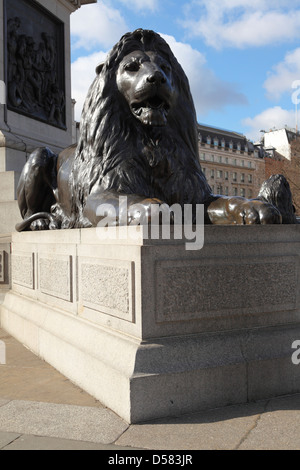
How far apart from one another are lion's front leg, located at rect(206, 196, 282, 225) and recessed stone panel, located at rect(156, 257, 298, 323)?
291 mm

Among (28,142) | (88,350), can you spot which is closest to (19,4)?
(28,142)

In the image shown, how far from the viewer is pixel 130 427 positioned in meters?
2.54

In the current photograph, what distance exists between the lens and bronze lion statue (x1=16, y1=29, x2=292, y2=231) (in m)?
3.67

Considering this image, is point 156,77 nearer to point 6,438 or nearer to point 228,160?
point 6,438

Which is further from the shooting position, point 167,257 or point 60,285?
point 60,285

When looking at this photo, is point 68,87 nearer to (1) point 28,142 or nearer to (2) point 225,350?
(1) point 28,142

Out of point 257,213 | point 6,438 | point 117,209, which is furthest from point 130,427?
point 257,213

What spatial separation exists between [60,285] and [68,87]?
25.6 feet

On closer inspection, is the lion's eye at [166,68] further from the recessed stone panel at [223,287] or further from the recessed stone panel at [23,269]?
the recessed stone panel at [23,269]

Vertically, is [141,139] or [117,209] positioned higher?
[141,139]

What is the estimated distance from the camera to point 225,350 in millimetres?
2900

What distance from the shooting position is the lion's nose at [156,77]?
3.55 meters

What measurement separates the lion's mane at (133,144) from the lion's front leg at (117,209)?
153 mm

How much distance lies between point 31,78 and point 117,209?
711 centimetres
